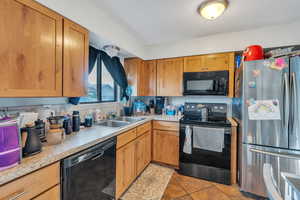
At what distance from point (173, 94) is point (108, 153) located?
5.76ft

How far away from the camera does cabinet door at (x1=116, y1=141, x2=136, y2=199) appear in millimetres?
1643

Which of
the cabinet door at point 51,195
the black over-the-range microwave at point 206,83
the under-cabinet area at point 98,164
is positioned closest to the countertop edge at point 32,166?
the under-cabinet area at point 98,164

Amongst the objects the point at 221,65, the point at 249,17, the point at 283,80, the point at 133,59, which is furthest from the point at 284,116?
A: the point at 133,59

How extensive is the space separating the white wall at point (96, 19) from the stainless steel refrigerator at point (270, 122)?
1783 millimetres

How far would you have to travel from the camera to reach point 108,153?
1.44 meters

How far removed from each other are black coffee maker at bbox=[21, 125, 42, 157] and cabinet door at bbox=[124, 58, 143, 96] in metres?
1.94

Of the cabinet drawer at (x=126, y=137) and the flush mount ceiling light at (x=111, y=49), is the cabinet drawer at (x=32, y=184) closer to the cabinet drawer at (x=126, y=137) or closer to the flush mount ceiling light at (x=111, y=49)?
the cabinet drawer at (x=126, y=137)

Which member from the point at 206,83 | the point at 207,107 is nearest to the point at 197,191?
the point at 207,107

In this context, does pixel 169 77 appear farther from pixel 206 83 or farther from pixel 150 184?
pixel 150 184

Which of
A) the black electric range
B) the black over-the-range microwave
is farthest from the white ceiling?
the black electric range

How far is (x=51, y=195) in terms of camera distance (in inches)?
36.5

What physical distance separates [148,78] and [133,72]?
1.27 feet

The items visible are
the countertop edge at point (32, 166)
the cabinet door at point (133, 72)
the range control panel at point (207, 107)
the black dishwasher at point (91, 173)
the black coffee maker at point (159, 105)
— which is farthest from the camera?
the black coffee maker at point (159, 105)

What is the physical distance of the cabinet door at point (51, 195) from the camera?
87 cm
